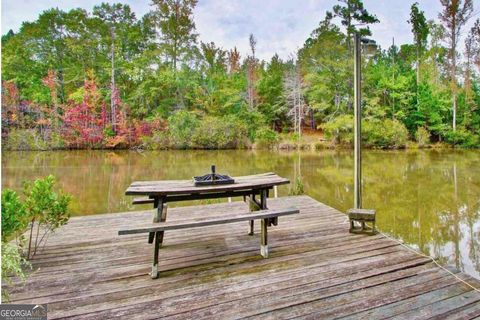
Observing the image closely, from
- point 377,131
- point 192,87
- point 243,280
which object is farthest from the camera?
point 192,87

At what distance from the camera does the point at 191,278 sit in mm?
2104

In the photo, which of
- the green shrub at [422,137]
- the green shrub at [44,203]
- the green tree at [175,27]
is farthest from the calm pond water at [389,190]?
the green tree at [175,27]

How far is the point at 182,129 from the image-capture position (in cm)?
1638

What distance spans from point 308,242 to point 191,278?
3.95ft

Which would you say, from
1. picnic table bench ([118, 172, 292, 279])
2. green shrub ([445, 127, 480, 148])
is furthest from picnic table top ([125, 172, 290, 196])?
green shrub ([445, 127, 480, 148])

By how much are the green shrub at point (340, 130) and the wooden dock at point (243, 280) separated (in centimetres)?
1475

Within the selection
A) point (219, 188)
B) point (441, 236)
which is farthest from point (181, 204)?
point (441, 236)

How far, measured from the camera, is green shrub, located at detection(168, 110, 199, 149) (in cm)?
1627

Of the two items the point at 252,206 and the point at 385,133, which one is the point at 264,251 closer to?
the point at 252,206

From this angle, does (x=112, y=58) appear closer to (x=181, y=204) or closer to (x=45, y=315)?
(x=181, y=204)

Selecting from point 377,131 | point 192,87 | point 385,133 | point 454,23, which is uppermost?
point 454,23

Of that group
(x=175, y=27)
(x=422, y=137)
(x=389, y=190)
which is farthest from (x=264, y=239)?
(x=175, y=27)

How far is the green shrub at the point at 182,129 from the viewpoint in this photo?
640 inches

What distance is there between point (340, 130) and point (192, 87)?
974 centimetres
